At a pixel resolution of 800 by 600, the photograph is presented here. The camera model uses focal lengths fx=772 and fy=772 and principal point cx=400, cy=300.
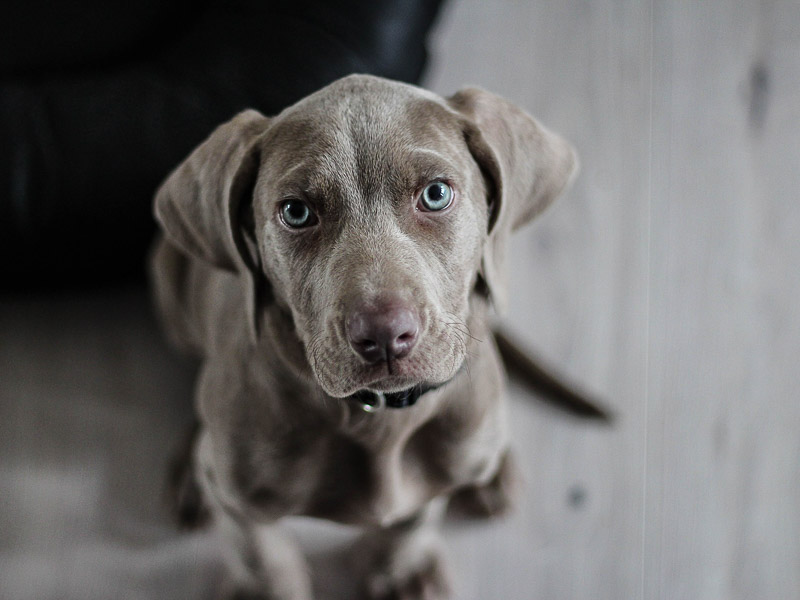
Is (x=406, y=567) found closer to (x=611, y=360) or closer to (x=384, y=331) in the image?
(x=611, y=360)

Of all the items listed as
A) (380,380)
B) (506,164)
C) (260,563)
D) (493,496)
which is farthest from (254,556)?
(506,164)

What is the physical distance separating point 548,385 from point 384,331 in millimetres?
1117

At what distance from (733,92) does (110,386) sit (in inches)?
82.5

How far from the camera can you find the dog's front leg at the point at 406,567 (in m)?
1.75

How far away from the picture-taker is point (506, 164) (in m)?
1.22

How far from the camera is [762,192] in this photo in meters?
2.34

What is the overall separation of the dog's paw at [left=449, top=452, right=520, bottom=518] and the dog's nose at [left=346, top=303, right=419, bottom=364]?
3.17 feet

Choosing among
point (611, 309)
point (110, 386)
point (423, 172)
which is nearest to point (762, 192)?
point (611, 309)

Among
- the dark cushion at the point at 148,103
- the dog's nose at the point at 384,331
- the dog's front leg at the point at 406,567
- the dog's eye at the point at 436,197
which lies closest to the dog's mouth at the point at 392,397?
the dog's nose at the point at 384,331

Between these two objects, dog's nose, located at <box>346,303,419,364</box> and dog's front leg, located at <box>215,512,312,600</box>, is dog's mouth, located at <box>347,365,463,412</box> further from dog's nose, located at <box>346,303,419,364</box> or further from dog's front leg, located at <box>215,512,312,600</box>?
dog's front leg, located at <box>215,512,312,600</box>

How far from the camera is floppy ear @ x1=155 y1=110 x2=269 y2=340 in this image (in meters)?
1.19

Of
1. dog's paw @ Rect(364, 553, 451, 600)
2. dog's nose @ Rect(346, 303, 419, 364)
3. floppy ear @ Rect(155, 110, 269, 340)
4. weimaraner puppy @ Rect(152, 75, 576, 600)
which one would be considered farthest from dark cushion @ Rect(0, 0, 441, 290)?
dog's paw @ Rect(364, 553, 451, 600)

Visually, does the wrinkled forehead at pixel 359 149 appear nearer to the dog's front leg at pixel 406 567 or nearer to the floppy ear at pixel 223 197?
the floppy ear at pixel 223 197

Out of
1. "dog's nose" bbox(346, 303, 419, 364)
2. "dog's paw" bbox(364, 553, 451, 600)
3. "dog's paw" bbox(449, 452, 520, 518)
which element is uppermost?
"dog's nose" bbox(346, 303, 419, 364)
